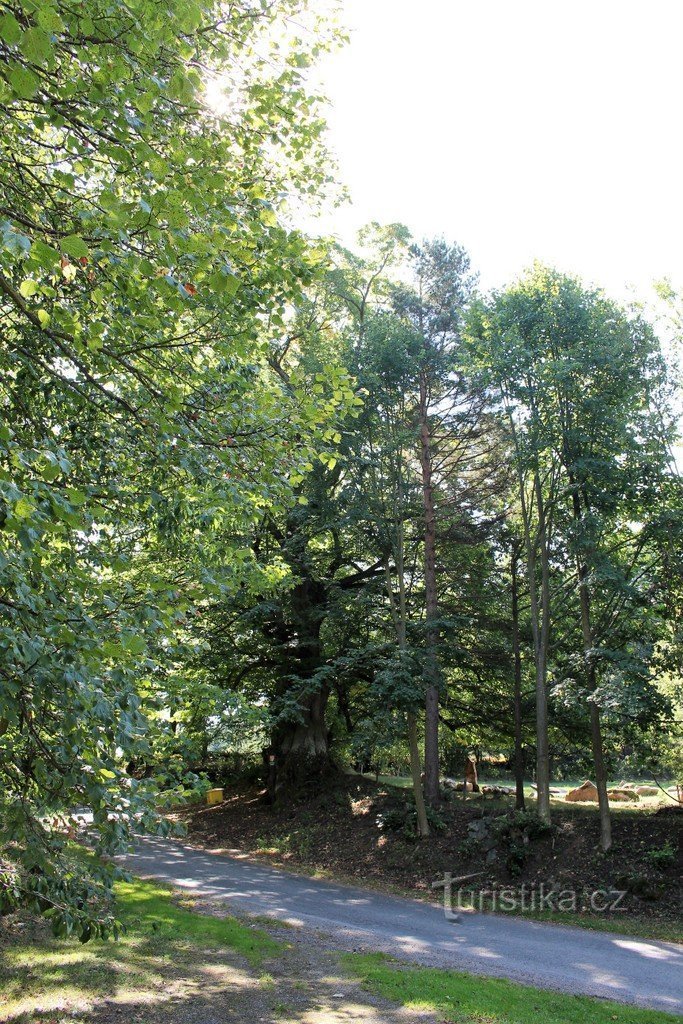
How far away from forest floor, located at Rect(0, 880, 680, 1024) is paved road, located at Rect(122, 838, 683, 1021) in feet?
2.29

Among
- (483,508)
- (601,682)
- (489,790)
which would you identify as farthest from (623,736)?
(489,790)

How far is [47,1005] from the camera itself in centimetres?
649

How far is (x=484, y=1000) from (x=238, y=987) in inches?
96.8

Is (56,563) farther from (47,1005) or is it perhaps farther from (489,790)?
(489,790)

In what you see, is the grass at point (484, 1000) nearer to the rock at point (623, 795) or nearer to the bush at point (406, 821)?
the bush at point (406, 821)

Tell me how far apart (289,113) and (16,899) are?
586 cm

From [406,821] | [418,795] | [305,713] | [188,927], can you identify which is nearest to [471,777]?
[305,713]

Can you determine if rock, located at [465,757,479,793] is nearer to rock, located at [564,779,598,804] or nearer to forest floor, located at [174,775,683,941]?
rock, located at [564,779,598,804]

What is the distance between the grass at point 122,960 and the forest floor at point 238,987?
0.01m

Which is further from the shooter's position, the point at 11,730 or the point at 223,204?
the point at 223,204

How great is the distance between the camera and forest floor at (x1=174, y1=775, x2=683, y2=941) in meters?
12.5

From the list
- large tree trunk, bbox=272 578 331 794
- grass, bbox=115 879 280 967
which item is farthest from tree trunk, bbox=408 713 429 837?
grass, bbox=115 879 280 967

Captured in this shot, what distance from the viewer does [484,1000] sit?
24.2 feet

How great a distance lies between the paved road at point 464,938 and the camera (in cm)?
862
